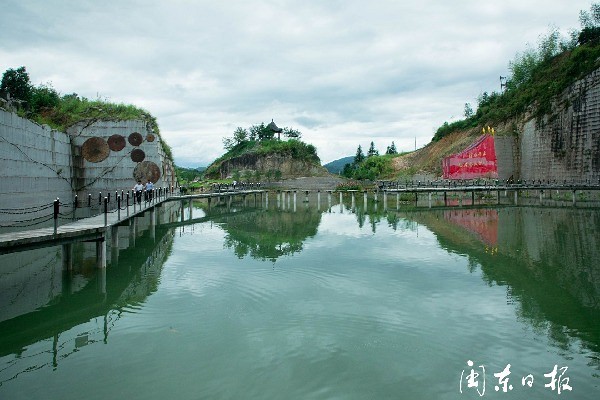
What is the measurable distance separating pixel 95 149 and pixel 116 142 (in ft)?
4.57

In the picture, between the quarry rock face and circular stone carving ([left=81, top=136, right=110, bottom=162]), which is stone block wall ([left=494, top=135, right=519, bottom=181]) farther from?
circular stone carving ([left=81, top=136, right=110, bottom=162])

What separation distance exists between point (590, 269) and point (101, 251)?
15.3 meters

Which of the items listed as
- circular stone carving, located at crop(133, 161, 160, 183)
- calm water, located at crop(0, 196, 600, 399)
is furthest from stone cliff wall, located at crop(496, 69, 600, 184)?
circular stone carving, located at crop(133, 161, 160, 183)

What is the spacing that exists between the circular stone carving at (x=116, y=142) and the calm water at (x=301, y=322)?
45.7 feet

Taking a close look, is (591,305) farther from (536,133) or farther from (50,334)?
(536,133)

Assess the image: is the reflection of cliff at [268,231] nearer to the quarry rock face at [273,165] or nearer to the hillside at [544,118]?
the hillside at [544,118]

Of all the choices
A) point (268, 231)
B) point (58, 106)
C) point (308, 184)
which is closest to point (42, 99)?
point (58, 106)

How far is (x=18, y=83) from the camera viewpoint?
108 feet

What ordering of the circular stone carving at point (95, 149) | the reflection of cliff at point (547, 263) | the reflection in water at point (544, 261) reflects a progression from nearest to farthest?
the reflection in water at point (544, 261) < the reflection of cliff at point (547, 263) < the circular stone carving at point (95, 149)

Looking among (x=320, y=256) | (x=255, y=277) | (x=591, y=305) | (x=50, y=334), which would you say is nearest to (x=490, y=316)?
(x=591, y=305)

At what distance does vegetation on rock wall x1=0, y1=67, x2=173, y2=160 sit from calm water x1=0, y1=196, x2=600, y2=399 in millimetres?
15731

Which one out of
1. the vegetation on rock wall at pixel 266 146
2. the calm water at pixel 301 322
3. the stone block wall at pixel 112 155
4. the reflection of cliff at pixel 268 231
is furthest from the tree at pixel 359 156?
the calm water at pixel 301 322

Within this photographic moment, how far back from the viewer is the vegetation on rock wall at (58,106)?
30544mm

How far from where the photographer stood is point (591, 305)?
10594 mm
